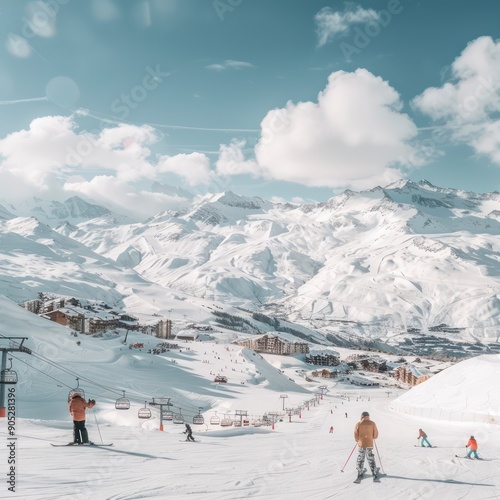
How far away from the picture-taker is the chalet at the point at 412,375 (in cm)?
11210

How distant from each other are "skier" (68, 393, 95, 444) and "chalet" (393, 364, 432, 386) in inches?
4178

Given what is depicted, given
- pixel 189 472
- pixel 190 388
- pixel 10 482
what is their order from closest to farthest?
pixel 10 482 < pixel 189 472 < pixel 190 388

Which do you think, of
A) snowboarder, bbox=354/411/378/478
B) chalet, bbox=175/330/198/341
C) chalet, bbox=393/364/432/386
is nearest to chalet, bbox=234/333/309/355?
chalet, bbox=175/330/198/341

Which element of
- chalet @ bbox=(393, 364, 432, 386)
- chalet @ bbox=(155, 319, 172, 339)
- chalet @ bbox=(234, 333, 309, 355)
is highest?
chalet @ bbox=(155, 319, 172, 339)

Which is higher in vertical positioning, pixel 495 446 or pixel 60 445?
pixel 60 445

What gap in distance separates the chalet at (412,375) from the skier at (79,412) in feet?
348

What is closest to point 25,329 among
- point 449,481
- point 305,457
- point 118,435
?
point 118,435

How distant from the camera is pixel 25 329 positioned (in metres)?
75.1

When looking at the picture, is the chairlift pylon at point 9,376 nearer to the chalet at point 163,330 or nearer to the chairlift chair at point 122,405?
the chairlift chair at point 122,405

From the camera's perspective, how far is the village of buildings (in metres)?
124

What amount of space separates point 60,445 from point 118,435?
14.9 feet

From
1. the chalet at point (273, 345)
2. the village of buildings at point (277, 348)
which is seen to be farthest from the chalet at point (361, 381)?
the chalet at point (273, 345)

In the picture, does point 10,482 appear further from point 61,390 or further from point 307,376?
point 307,376

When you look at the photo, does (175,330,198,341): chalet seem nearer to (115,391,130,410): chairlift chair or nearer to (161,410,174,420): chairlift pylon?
(161,410,174,420): chairlift pylon
